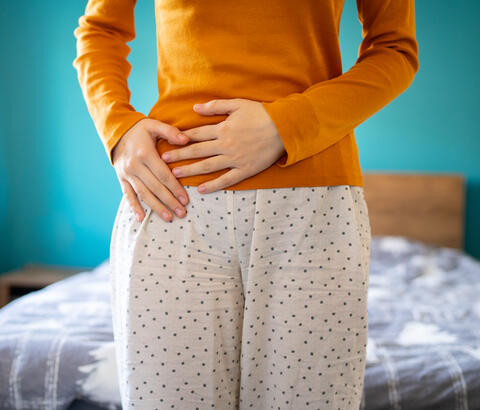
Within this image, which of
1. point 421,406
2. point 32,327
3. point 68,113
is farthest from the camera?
point 68,113

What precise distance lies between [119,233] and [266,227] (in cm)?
21

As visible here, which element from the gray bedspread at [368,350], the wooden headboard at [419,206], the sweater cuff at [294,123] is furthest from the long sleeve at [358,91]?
the wooden headboard at [419,206]

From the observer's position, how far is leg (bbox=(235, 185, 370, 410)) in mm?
610

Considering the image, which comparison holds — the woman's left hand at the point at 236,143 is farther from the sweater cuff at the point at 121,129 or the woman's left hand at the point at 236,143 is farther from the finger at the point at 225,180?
the sweater cuff at the point at 121,129

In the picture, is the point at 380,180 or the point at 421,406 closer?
the point at 421,406

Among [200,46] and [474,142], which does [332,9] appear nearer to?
[200,46]

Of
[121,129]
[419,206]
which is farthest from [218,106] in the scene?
[419,206]

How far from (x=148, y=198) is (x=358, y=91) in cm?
31

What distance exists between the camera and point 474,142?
299 centimetres

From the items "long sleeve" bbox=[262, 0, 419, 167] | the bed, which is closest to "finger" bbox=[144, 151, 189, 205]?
"long sleeve" bbox=[262, 0, 419, 167]

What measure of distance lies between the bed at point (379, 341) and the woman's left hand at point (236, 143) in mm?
849

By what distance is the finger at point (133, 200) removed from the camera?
0.65 meters

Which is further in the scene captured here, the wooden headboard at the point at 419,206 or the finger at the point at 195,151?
the wooden headboard at the point at 419,206

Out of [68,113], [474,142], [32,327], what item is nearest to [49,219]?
[68,113]
